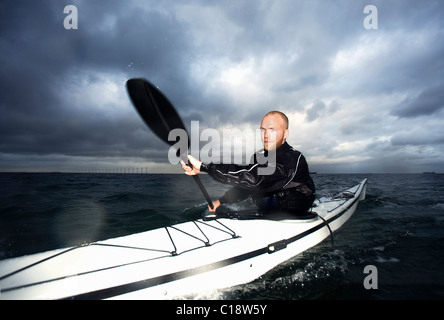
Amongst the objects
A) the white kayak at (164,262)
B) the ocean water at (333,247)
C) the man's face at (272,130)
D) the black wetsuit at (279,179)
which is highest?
the man's face at (272,130)

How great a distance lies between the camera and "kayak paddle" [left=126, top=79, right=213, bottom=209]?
3.09 metres

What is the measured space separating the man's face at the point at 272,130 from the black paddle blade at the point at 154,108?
1545 mm

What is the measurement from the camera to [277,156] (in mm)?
3348

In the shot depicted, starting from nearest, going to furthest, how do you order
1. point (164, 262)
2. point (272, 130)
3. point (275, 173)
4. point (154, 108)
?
point (164, 262)
point (275, 173)
point (154, 108)
point (272, 130)

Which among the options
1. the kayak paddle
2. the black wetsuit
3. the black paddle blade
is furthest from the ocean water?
the black paddle blade

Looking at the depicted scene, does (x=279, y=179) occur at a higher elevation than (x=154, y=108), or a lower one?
lower

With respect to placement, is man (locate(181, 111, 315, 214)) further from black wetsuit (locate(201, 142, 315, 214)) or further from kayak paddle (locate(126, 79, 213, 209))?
kayak paddle (locate(126, 79, 213, 209))

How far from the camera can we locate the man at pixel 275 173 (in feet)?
9.94

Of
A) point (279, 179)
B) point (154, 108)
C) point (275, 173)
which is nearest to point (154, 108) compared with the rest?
point (154, 108)

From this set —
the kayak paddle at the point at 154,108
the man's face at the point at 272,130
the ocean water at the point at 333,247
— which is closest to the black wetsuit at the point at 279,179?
the man's face at the point at 272,130

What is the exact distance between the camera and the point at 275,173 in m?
3.09

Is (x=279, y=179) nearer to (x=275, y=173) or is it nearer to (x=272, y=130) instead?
(x=275, y=173)

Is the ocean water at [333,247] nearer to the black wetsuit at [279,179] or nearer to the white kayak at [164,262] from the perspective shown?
the white kayak at [164,262]

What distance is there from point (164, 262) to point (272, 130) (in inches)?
108
